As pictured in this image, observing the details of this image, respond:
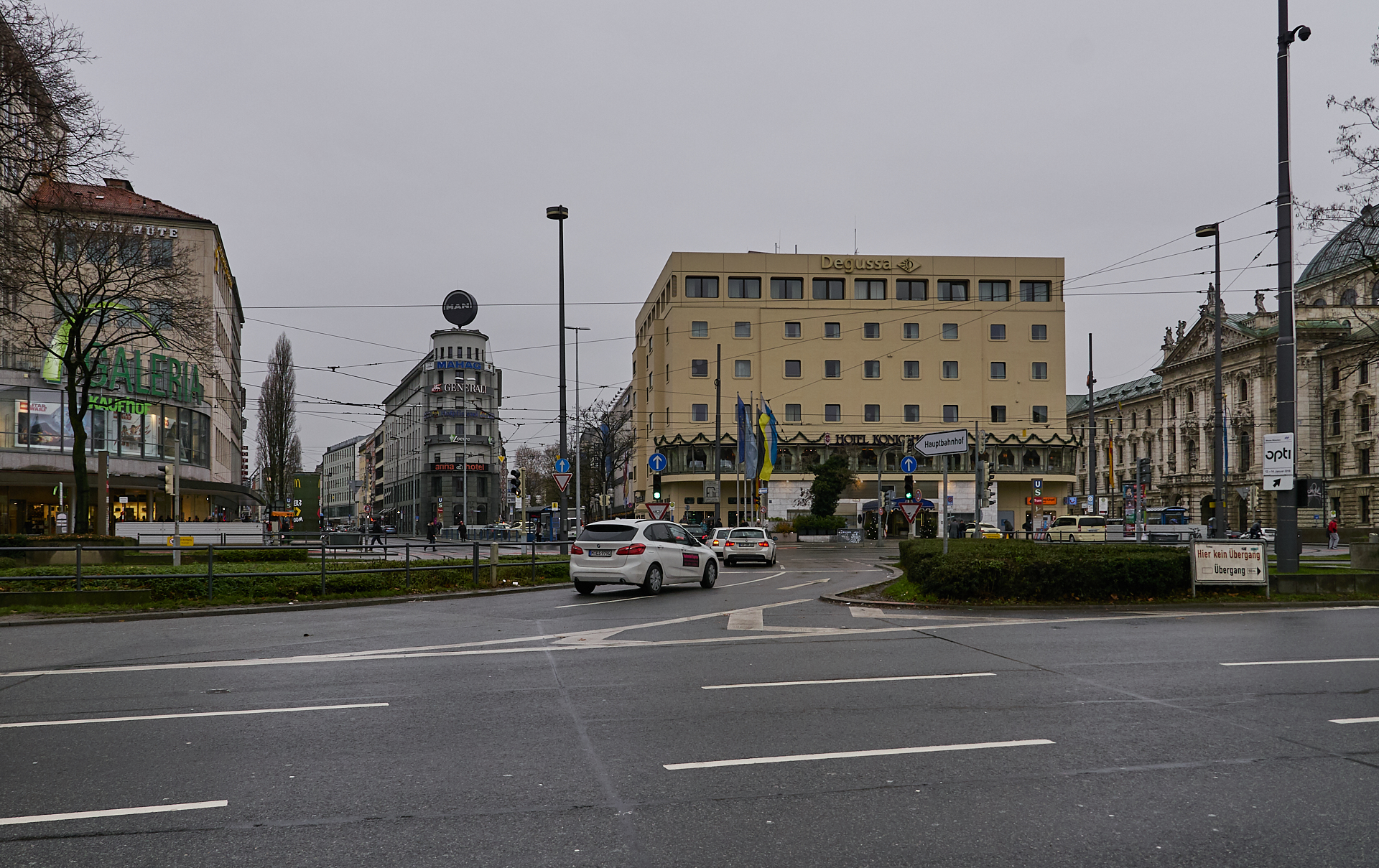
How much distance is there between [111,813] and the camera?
18.2 feet

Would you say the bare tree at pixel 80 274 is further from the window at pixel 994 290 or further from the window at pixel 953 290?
the window at pixel 994 290

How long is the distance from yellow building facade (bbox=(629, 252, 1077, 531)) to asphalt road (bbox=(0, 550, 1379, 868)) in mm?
65619

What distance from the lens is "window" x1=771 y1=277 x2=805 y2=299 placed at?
8012cm

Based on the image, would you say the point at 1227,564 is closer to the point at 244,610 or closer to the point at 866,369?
the point at 244,610

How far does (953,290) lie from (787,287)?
1244cm

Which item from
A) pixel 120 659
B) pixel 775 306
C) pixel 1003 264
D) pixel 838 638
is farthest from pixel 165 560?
pixel 1003 264

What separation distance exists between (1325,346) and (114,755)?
97.2m

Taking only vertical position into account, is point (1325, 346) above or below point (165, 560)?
above

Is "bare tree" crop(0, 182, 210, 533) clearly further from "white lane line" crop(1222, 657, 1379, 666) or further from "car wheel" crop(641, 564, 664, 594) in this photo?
"white lane line" crop(1222, 657, 1379, 666)

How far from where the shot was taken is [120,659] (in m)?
11.6

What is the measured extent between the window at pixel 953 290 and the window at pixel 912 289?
1.25m

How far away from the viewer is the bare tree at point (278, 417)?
74812 millimetres

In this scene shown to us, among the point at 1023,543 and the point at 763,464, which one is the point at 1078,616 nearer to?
the point at 1023,543

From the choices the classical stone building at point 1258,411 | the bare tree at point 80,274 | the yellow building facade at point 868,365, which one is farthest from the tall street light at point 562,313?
the yellow building facade at point 868,365
